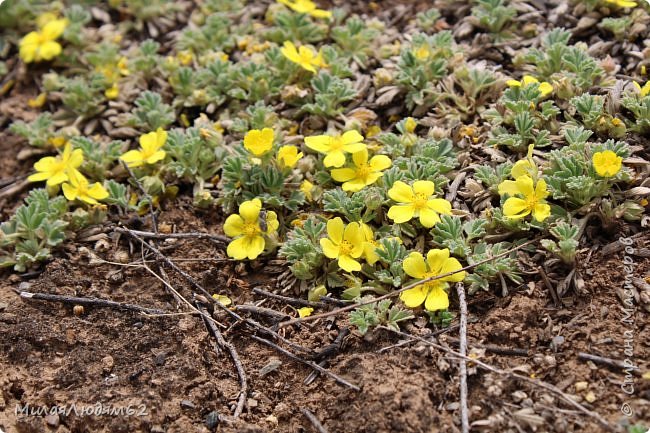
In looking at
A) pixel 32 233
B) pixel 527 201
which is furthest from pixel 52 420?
pixel 527 201

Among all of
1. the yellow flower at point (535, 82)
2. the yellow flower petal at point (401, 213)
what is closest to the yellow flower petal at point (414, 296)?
the yellow flower petal at point (401, 213)

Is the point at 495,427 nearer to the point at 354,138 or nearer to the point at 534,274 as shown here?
the point at 534,274

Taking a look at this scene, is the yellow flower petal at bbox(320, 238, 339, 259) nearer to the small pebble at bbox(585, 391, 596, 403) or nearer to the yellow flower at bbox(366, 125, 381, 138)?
the yellow flower at bbox(366, 125, 381, 138)

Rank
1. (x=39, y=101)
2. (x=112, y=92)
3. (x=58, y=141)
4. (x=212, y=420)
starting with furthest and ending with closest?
1. (x=39, y=101)
2. (x=112, y=92)
3. (x=58, y=141)
4. (x=212, y=420)

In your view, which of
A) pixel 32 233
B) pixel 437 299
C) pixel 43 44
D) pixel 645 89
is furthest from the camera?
pixel 43 44

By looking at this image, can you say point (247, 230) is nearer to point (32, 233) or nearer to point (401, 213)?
point (401, 213)

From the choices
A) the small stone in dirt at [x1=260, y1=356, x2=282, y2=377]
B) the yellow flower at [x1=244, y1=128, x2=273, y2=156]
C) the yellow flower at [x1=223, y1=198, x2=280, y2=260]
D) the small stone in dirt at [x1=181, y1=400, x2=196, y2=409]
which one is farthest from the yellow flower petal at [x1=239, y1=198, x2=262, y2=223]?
the small stone in dirt at [x1=181, y1=400, x2=196, y2=409]

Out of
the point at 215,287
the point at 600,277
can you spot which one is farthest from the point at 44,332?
the point at 600,277

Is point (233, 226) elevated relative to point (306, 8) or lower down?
lower down
